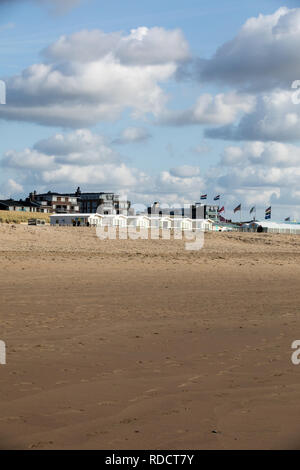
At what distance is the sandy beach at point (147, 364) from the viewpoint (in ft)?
18.4

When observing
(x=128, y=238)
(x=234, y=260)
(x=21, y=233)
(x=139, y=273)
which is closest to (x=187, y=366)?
(x=139, y=273)

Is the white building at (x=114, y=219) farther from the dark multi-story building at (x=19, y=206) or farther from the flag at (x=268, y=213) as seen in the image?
the dark multi-story building at (x=19, y=206)

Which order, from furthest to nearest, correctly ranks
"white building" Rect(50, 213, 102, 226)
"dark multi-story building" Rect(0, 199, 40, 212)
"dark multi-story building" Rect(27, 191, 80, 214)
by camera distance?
"dark multi-story building" Rect(27, 191, 80, 214) → "dark multi-story building" Rect(0, 199, 40, 212) → "white building" Rect(50, 213, 102, 226)

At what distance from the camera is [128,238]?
39906mm

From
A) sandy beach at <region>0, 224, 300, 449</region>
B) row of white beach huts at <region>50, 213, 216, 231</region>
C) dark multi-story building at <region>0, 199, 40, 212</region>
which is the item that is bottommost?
sandy beach at <region>0, 224, 300, 449</region>

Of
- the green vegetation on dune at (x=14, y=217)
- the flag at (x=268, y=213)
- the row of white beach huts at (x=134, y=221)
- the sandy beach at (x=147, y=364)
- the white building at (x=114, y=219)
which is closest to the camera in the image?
the sandy beach at (x=147, y=364)

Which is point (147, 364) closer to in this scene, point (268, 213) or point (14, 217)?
point (14, 217)

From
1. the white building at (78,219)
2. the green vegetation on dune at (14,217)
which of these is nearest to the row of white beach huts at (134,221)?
the white building at (78,219)

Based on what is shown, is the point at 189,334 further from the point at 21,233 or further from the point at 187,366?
the point at 21,233

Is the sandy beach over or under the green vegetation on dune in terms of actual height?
under

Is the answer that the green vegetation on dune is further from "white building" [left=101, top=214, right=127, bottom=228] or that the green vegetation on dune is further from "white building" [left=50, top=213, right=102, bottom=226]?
"white building" [left=101, top=214, right=127, bottom=228]

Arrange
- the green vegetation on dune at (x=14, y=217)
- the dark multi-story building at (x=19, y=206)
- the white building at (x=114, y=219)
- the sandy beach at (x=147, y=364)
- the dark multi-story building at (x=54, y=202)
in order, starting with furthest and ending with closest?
the dark multi-story building at (x=54, y=202) < the dark multi-story building at (x=19, y=206) < the green vegetation on dune at (x=14, y=217) < the white building at (x=114, y=219) < the sandy beach at (x=147, y=364)

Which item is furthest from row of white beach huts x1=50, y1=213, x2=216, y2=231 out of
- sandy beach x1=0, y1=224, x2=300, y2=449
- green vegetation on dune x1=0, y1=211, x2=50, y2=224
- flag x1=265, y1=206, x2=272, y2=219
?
sandy beach x1=0, y1=224, x2=300, y2=449

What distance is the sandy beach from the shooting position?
5609mm
